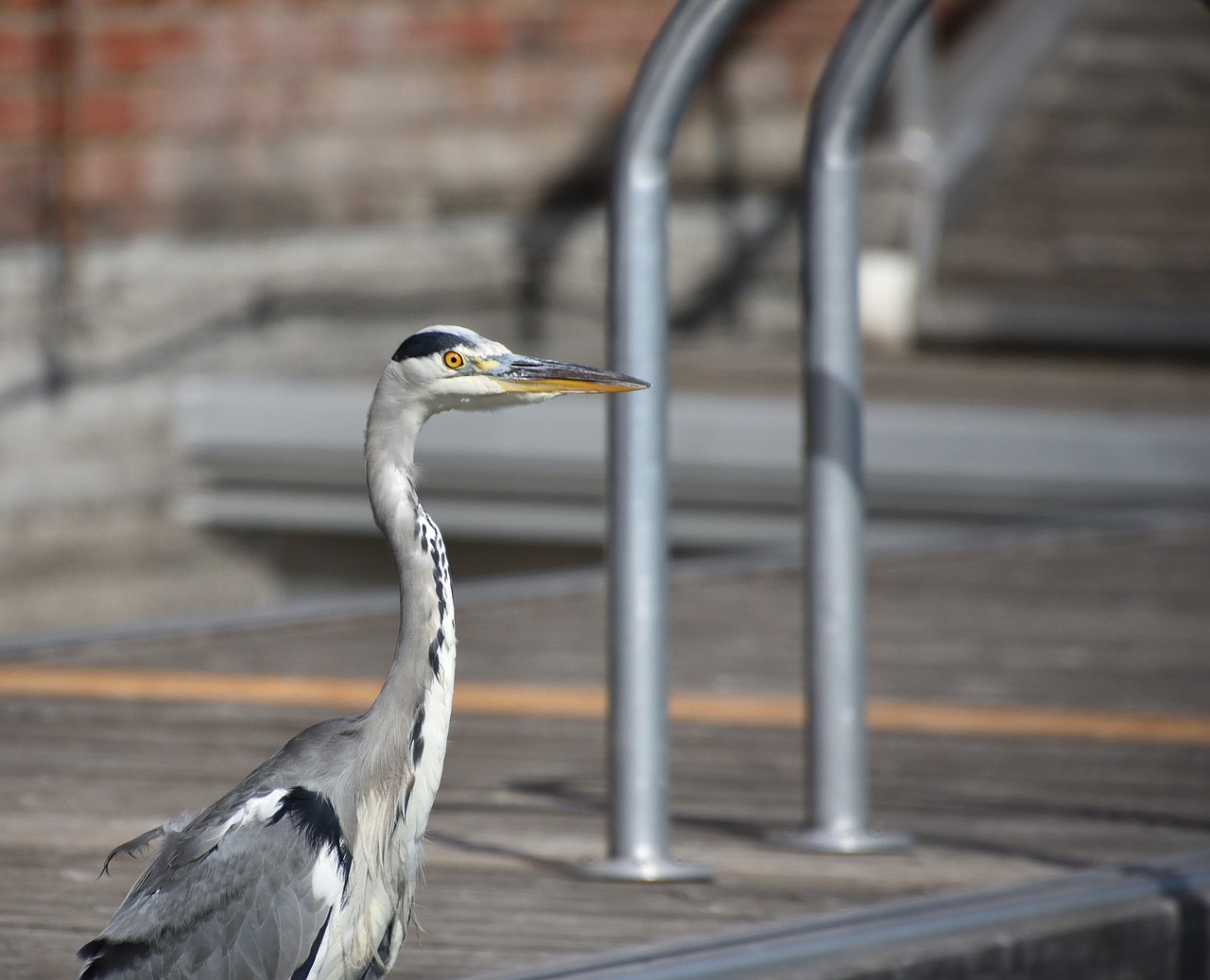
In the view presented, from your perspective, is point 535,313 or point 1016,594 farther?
point 535,313

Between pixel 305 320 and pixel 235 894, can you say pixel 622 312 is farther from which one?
pixel 305 320

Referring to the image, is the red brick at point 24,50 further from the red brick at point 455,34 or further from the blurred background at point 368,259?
the red brick at point 455,34

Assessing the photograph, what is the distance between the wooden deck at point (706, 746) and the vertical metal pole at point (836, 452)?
0.16m

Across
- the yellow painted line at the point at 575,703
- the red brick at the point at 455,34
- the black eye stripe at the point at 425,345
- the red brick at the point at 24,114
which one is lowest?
the yellow painted line at the point at 575,703

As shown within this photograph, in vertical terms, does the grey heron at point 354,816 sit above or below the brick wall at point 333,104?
below

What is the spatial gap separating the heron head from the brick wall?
12.9 feet

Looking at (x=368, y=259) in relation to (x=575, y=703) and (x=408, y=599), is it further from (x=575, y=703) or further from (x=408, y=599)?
(x=408, y=599)

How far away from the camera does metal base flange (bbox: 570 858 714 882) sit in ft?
9.09

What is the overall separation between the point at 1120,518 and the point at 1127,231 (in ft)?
11.4

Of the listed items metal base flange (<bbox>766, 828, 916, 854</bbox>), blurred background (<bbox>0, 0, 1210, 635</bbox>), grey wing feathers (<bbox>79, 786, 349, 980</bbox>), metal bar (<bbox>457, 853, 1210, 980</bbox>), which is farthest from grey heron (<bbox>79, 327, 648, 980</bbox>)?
blurred background (<bbox>0, 0, 1210, 635</bbox>)

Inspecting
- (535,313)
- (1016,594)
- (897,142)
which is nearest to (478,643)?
(1016,594)

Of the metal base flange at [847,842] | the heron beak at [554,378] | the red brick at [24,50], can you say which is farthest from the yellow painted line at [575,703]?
the red brick at [24,50]

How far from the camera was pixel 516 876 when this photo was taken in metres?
2.84

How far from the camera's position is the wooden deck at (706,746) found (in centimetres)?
273
